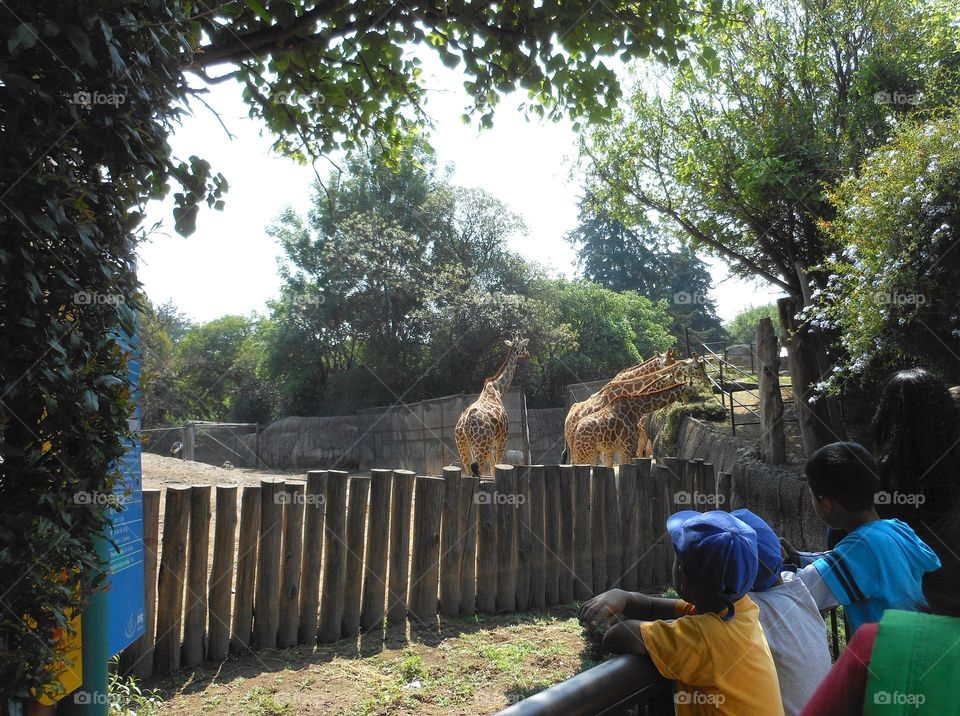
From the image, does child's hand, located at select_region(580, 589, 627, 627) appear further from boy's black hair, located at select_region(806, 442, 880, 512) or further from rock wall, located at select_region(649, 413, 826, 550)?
rock wall, located at select_region(649, 413, 826, 550)

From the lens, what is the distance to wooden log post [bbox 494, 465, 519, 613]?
20.2ft

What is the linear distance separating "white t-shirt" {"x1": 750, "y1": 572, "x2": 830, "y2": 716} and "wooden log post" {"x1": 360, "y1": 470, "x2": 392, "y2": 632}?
3640mm

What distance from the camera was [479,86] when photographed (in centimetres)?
538

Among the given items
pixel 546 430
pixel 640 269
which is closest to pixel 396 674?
pixel 546 430

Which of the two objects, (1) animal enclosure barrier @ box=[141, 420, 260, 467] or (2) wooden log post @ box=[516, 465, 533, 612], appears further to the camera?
(1) animal enclosure barrier @ box=[141, 420, 260, 467]

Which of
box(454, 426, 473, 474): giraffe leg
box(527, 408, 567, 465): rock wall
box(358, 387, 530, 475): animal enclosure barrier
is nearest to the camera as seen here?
box(454, 426, 473, 474): giraffe leg

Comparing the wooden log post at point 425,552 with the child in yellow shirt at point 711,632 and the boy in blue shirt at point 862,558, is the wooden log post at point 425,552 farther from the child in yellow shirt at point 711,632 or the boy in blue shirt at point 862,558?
the child in yellow shirt at point 711,632

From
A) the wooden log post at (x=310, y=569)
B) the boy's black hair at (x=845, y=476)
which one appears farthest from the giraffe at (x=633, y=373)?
the boy's black hair at (x=845, y=476)

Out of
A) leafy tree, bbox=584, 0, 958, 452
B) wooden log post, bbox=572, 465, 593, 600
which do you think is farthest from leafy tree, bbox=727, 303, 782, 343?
wooden log post, bbox=572, 465, 593, 600

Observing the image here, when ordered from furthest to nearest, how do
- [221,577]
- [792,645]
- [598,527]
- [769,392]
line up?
[769,392] → [598,527] → [221,577] → [792,645]

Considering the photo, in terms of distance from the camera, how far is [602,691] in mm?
1641

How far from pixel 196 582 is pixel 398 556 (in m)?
1.50

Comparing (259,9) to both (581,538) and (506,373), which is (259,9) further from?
(506,373)

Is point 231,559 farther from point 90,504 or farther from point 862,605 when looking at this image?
point 862,605
